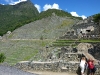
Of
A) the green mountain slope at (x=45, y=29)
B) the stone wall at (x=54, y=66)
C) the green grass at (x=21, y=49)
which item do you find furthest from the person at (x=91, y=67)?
the green mountain slope at (x=45, y=29)

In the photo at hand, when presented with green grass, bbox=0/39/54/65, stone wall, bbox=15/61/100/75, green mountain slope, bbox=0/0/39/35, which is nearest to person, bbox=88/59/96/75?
stone wall, bbox=15/61/100/75

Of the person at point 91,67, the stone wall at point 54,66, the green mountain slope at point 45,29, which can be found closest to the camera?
the person at point 91,67

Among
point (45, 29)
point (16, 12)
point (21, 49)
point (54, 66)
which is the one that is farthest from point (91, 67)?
point (16, 12)

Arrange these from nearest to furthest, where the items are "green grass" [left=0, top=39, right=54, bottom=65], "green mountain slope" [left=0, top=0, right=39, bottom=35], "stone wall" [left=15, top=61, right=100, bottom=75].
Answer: "stone wall" [left=15, top=61, right=100, bottom=75] → "green grass" [left=0, top=39, right=54, bottom=65] → "green mountain slope" [left=0, top=0, right=39, bottom=35]

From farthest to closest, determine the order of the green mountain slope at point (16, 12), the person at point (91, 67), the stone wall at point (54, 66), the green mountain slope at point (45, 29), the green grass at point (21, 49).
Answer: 1. the green mountain slope at point (16, 12)
2. the green mountain slope at point (45, 29)
3. the green grass at point (21, 49)
4. the stone wall at point (54, 66)
5. the person at point (91, 67)

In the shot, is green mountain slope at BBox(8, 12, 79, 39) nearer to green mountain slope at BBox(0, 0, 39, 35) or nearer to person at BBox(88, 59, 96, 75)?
person at BBox(88, 59, 96, 75)

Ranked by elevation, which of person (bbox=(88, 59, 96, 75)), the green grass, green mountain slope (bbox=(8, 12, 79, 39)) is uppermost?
green mountain slope (bbox=(8, 12, 79, 39))

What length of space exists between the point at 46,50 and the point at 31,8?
143 meters

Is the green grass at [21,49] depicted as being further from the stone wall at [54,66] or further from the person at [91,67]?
the person at [91,67]

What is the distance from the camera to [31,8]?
173625 millimetres

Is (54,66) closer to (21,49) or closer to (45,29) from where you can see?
(21,49)

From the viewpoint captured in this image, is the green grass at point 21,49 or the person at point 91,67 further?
the green grass at point 21,49

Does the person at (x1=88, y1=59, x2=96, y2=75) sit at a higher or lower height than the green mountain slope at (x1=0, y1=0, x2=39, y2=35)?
lower

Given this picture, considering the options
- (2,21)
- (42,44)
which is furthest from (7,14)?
(42,44)
